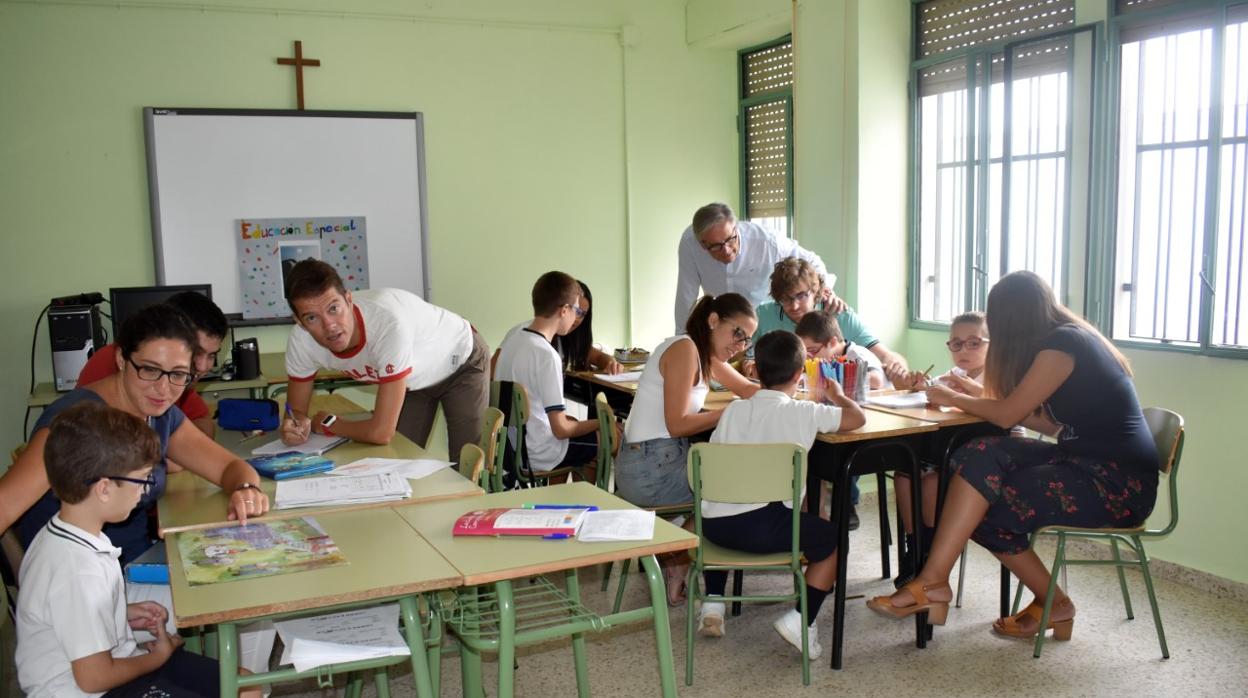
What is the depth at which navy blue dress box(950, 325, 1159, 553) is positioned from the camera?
3.23m

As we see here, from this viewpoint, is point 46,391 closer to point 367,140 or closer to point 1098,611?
point 367,140

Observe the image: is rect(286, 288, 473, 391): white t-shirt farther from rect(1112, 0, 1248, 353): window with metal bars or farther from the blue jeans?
rect(1112, 0, 1248, 353): window with metal bars

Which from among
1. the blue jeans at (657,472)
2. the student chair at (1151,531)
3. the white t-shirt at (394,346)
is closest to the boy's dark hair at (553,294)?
the white t-shirt at (394,346)

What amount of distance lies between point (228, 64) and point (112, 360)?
303 centimetres

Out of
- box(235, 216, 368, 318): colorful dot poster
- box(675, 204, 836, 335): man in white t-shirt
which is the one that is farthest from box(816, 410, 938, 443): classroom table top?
box(235, 216, 368, 318): colorful dot poster

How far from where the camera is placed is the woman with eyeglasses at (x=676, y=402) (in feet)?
11.6

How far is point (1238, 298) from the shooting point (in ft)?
12.4

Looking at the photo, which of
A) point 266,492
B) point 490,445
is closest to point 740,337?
point 490,445

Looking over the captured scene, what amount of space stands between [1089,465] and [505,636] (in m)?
2.11

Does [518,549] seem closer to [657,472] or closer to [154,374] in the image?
[154,374]

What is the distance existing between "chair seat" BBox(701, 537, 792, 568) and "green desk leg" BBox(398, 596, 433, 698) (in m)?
1.23

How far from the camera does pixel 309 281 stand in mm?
3156

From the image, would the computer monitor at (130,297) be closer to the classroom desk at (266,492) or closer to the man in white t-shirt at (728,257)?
the classroom desk at (266,492)

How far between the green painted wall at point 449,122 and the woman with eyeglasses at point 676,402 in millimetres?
2737
